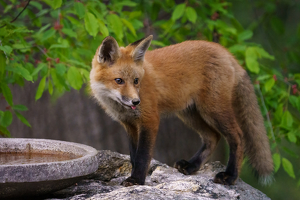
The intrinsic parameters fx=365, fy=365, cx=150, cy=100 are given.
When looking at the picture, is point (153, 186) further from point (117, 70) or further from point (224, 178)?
point (117, 70)

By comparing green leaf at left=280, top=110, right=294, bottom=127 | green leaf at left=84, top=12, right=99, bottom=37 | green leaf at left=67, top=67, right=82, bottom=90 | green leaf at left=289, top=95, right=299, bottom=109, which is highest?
green leaf at left=84, top=12, right=99, bottom=37

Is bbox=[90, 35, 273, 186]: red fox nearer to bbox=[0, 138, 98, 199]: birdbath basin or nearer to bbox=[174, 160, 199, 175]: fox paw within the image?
bbox=[174, 160, 199, 175]: fox paw

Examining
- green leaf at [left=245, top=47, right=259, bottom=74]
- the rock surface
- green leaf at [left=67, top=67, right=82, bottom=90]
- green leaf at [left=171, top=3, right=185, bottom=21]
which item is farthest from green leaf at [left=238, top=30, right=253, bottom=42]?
green leaf at [left=67, top=67, right=82, bottom=90]

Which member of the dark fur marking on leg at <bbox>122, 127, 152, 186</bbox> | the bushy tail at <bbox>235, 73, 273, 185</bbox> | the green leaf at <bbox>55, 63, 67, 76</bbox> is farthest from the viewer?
the bushy tail at <bbox>235, 73, 273, 185</bbox>

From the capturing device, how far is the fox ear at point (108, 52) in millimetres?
2779

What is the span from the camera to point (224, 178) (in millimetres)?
3010

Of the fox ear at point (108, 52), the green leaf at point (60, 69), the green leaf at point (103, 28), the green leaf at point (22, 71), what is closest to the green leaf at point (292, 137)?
the fox ear at point (108, 52)

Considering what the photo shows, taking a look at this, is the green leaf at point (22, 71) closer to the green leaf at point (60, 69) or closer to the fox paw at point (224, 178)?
the green leaf at point (60, 69)

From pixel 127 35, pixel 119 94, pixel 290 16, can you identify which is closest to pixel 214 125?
pixel 119 94

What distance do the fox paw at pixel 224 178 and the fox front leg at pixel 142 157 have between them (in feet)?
2.07

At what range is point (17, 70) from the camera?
2738mm

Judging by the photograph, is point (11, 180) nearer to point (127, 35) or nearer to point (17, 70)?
point (17, 70)

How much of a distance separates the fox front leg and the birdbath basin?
1.36ft

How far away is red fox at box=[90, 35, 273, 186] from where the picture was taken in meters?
2.77
